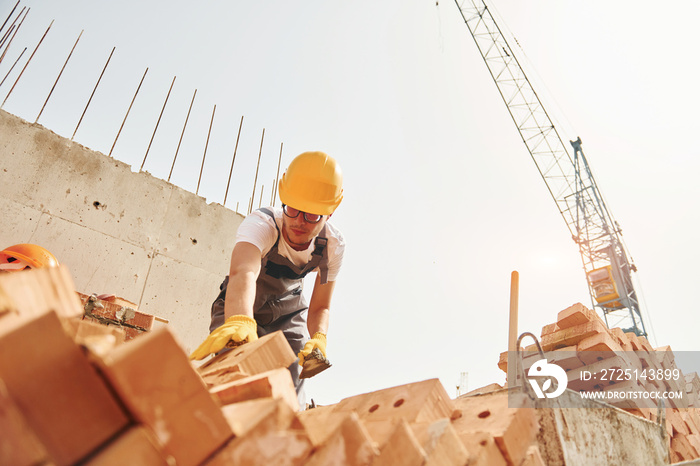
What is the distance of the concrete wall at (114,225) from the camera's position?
4.66m

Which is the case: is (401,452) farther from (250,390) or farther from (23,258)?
(23,258)

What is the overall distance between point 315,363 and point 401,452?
5.72 ft

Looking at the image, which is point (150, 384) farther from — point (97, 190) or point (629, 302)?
point (629, 302)

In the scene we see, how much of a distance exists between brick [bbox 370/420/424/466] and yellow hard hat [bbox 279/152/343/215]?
1.96 m

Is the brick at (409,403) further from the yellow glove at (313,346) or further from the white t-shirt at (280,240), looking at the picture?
the white t-shirt at (280,240)

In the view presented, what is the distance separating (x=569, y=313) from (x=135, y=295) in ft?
15.4

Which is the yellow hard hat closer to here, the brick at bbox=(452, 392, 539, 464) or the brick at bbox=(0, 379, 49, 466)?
the brick at bbox=(452, 392, 539, 464)

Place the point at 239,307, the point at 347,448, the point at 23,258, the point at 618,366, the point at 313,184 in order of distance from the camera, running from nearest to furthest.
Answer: the point at 347,448 → the point at 239,307 → the point at 313,184 → the point at 618,366 → the point at 23,258

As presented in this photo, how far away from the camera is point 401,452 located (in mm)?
896

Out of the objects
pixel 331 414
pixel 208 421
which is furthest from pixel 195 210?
pixel 208 421

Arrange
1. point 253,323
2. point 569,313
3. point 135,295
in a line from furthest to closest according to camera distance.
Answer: point 135,295 < point 569,313 < point 253,323

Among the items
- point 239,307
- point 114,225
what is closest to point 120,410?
point 239,307

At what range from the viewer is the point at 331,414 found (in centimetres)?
137

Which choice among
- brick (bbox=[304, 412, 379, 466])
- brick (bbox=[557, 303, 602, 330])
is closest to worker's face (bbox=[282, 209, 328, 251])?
brick (bbox=[304, 412, 379, 466])
